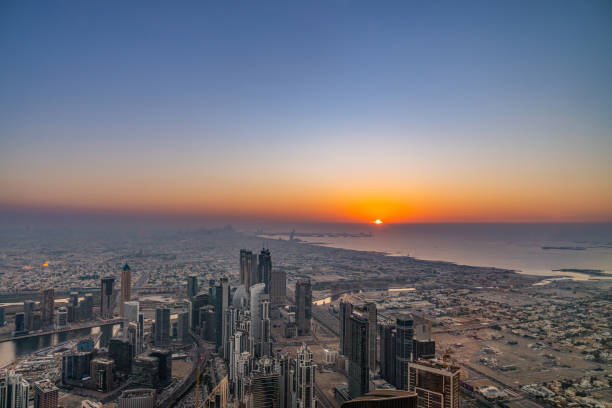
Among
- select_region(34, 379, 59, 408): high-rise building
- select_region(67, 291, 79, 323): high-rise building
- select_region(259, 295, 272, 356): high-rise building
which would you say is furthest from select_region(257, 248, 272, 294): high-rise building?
select_region(34, 379, 59, 408): high-rise building

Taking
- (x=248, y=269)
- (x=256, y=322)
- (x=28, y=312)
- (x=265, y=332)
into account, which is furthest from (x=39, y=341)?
(x=248, y=269)

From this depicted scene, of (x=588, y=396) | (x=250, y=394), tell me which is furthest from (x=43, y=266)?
(x=588, y=396)

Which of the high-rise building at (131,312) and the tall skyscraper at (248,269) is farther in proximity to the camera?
the tall skyscraper at (248,269)

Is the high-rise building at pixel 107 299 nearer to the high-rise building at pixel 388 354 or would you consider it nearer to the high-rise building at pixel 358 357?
the high-rise building at pixel 358 357

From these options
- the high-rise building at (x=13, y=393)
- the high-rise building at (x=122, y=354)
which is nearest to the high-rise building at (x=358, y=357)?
the high-rise building at (x=122, y=354)

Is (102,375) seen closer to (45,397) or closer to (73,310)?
(45,397)

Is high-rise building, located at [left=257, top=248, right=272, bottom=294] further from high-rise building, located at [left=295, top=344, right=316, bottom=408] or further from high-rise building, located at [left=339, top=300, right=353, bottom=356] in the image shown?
high-rise building, located at [left=295, top=344, right=316, bottom=408]
